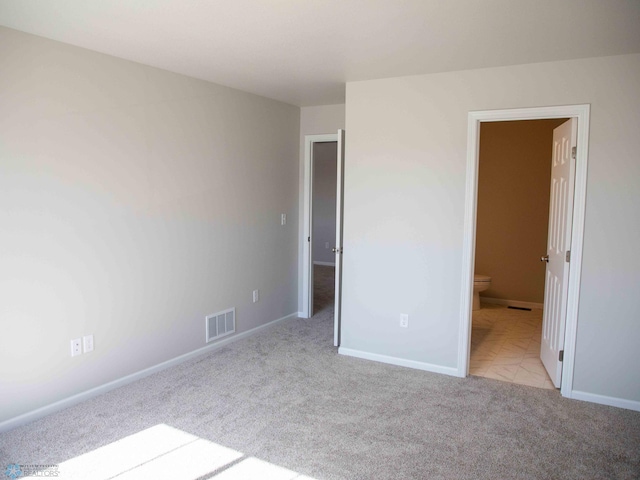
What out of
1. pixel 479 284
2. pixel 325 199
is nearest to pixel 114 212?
pixel 479 284

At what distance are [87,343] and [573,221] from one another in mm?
3474

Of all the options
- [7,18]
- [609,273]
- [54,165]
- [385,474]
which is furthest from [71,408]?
[609,273]

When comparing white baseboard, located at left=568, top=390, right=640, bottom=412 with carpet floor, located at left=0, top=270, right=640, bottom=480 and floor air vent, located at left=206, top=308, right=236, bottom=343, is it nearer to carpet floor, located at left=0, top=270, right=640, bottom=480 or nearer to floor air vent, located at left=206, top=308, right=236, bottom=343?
carpet floor, located at left=0, top=270, right=640, bottom=480

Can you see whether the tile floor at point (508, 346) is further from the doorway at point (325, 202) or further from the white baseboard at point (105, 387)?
the doorway at point (325, 202)

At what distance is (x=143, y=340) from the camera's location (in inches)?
140

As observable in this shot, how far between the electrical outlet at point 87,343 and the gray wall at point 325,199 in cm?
623

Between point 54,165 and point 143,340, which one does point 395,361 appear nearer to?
point 143,340

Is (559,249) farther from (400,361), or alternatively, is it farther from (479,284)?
(479,284)

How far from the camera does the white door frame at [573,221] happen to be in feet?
10.3

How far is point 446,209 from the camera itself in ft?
11.9

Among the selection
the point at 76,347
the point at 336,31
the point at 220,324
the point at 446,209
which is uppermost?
the point at 336,31

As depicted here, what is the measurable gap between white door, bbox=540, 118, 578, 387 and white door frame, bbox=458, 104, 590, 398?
0.06 meters

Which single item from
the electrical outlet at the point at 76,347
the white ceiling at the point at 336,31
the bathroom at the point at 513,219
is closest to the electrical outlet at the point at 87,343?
the electrical outlet at the point at 76,347

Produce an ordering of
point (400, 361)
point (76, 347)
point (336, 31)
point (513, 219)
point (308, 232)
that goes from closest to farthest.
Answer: point (336, 31) → point (76, 347) → point (400, 361) → point (308, 232) → point (513, 219)
